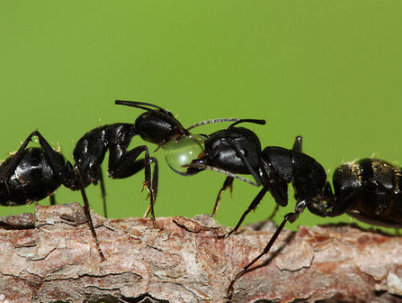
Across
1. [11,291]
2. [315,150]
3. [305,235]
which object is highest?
[315,150]

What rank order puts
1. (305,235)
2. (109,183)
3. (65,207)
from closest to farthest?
1. (65,207)
2. (305,235)
3. (109,183)

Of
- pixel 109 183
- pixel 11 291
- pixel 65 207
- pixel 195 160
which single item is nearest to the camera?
pixel 11 291

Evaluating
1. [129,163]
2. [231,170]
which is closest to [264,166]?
[231,170]

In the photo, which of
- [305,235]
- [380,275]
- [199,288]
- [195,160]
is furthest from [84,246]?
[380,275]

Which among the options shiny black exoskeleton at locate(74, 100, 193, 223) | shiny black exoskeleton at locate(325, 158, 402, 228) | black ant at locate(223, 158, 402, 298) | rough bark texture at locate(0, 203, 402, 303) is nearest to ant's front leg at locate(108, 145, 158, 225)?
shiny black exoskeleton at locate(74, 100, 193, 223)

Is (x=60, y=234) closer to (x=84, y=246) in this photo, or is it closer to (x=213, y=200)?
(x=84, y=246)

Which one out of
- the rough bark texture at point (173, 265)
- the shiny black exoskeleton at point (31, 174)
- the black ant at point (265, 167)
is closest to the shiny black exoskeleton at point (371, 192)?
the black ant at point (265, 167)

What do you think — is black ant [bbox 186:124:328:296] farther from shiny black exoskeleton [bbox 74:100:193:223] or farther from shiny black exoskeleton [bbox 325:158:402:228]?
shiny black exoskeleton [bbox 74:100:193:223]

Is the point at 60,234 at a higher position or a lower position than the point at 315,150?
lower
